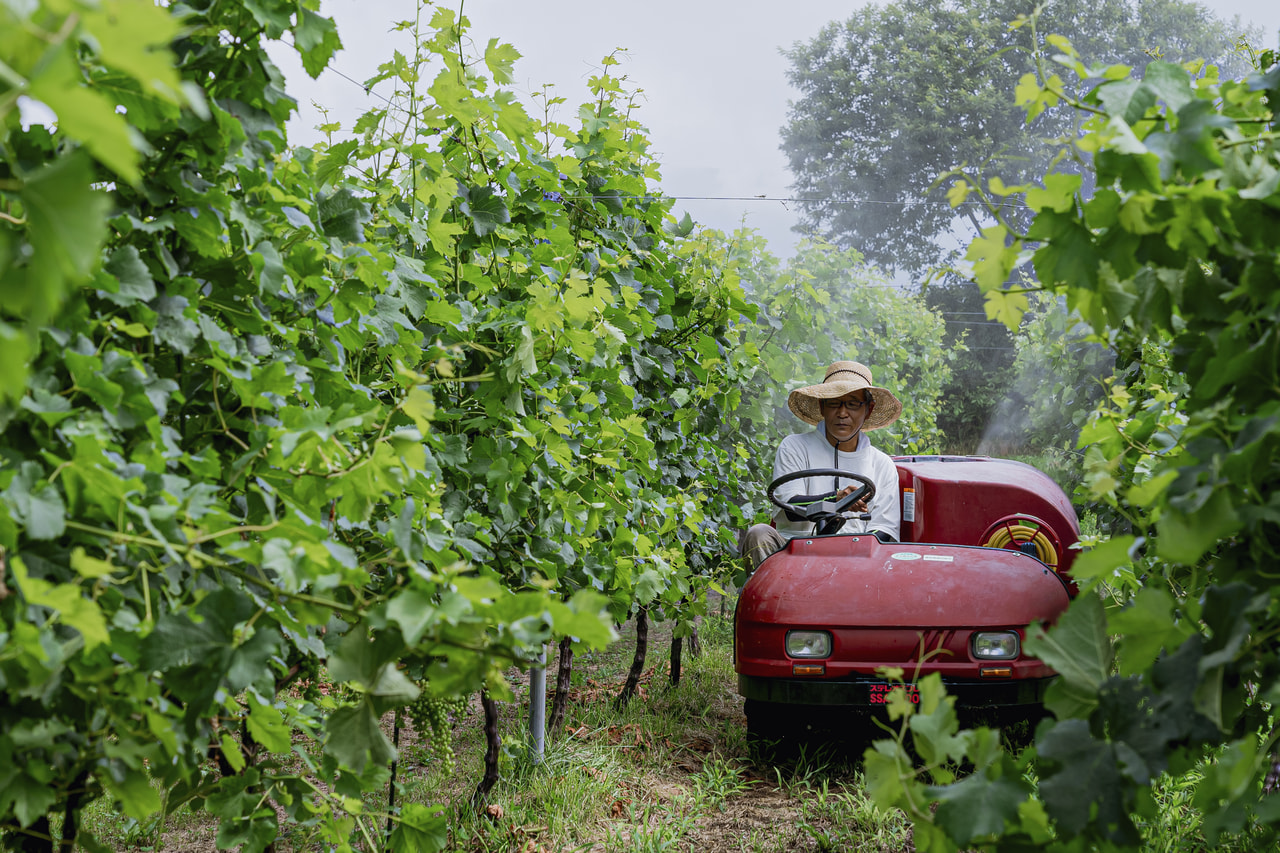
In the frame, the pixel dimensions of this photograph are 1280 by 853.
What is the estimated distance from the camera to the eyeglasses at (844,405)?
538 cm

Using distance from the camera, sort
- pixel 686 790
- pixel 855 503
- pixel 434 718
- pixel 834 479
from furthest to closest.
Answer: pixel 834 479 < pixel 855 503 < pixel 686 790 < pixel 434 718

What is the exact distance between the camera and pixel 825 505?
190 inches

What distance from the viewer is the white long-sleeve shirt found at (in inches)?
196

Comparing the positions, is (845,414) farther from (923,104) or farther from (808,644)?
(923,104)

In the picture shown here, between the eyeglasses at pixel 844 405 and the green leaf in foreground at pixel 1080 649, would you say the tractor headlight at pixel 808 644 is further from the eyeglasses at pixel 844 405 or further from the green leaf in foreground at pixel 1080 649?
the green leaf in foreground at pixel 1080 649

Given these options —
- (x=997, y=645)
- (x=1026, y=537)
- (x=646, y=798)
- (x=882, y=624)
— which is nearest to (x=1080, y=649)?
(x=882, y=624)

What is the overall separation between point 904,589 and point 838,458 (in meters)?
1.44

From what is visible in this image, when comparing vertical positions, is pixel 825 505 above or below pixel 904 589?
above

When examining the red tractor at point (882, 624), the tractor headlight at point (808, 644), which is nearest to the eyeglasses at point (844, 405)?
the red tractor at point (882, 624)

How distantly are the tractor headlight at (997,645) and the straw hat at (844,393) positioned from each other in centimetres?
167

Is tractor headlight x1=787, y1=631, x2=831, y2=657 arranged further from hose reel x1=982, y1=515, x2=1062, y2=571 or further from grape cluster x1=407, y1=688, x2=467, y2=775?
grape cluster x1=407, y1=688, x2=467, y2=775

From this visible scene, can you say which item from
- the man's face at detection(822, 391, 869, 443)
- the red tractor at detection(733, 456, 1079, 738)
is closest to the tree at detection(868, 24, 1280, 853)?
the red tractor at detection(733, 456, 1079, 738)

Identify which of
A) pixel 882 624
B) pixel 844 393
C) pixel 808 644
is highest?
pixel 844 393

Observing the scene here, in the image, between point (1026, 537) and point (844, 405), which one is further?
point (844, 405)
